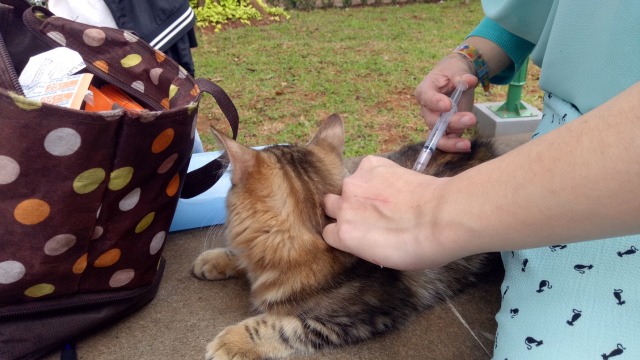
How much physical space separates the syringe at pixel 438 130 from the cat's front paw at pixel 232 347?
2.31 ft

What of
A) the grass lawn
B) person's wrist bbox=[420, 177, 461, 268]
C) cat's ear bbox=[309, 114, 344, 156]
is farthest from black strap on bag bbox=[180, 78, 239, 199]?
the grass lawn

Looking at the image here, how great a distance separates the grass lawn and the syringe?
1535 millimetres

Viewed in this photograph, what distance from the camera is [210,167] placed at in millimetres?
1497

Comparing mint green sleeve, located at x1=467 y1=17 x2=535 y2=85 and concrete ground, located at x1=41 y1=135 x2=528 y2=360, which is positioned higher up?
mint green sleeve, located at x1=467 y1=17 x2=535 y2=85

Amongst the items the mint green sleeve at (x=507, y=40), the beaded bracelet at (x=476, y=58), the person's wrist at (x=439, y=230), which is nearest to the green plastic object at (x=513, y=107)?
the mint green sleeve at (x=507, y=40)

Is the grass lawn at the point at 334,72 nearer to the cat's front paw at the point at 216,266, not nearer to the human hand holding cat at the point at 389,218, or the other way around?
the cat's front paw at the point at 216,266

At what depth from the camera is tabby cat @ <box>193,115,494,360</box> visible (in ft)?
4.16

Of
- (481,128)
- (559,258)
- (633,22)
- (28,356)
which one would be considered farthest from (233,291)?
(481,128)

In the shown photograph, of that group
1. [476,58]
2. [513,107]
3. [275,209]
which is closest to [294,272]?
[275,209]

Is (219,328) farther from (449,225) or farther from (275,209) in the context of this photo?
(449,225)

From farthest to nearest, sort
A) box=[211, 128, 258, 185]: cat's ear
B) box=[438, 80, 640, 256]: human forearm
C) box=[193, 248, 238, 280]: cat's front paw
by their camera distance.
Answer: box=[193, 248, 238, 280]: cat's front paw → box=[211, 128, 258, 185]: cat's ear → box=[438, 80, 640, 256]: human forearm

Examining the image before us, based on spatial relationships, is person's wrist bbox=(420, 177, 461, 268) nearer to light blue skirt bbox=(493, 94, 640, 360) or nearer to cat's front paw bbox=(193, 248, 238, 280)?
light blue skirt bbox=(493, 94, 640, 360)

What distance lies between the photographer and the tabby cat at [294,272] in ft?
4.16

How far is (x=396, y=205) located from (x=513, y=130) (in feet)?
7.94
